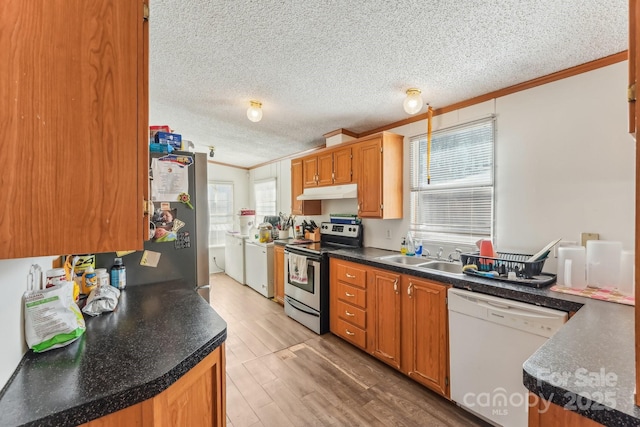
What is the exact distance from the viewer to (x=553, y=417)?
802 millimetres

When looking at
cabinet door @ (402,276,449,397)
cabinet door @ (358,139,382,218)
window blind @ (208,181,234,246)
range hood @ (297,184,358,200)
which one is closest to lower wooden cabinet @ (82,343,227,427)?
cabinet door @ (402,276,449,397)

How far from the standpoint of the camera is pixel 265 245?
13.9 ft

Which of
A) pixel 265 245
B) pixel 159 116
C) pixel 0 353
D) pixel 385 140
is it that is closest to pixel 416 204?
pixel 385 140

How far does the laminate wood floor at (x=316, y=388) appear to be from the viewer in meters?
1.82

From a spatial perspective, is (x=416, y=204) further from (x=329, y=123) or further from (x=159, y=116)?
(x=159, y=116)

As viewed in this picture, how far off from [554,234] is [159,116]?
4031mm

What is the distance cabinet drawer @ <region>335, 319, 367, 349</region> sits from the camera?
258 centimetres

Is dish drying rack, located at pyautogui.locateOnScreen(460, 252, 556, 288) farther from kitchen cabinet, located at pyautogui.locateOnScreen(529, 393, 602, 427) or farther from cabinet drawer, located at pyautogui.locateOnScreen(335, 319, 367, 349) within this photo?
cabinet drawer, located at pyautogui.locateOnScreen(335, 319, 367, 349)

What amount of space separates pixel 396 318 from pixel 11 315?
2217mm

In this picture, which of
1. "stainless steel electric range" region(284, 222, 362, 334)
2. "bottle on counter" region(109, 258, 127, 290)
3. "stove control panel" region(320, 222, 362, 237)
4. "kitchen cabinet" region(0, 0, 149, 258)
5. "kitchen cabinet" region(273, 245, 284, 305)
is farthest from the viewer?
"kitchen cabinet" region(273, 245, 284, 305)

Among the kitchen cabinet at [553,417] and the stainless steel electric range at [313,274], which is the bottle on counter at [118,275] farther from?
the kitchen cabinet at [553,417]

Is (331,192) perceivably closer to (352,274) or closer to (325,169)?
(325,169)

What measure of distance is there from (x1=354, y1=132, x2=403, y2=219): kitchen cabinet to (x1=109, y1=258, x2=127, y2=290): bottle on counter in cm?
220

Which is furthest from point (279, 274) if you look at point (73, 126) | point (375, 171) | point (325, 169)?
point (73, 126)
